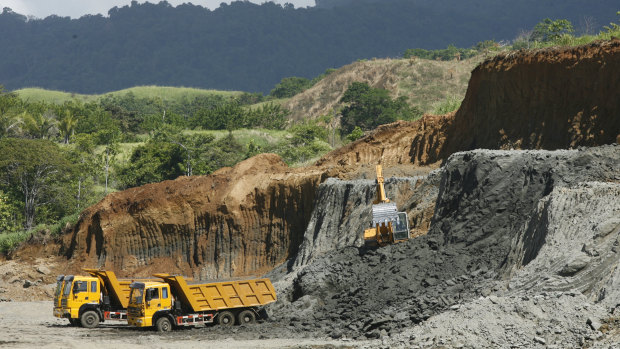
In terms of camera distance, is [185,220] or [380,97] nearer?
[185,220]

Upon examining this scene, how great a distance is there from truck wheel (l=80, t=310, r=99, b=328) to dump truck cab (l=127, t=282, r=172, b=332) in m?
3.28

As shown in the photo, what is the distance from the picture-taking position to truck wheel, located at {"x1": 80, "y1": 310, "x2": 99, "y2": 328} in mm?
30484

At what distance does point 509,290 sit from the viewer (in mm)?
20922

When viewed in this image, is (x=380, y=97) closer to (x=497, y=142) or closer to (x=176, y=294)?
(x=497, y=142)

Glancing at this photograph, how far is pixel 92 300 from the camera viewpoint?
30906 millimetres

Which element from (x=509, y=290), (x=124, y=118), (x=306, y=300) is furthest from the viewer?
(x=124, y=118)

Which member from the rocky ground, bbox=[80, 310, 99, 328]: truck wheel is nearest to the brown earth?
the rocky ground

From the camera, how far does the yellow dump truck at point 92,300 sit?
100ft

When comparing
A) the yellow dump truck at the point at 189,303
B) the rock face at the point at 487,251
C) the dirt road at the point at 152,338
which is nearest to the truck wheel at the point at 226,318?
the yellow dump truck at the point at 189,303

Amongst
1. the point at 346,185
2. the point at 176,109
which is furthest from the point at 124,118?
the point at 346,185


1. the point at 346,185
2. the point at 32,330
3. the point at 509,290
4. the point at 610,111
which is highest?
the point at 610,111

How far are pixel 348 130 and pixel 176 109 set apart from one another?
60.1 meters

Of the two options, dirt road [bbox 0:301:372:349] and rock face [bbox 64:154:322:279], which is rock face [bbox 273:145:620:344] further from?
rock face [bbox 64:154:322:279]

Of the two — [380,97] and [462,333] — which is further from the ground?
[380,97]
